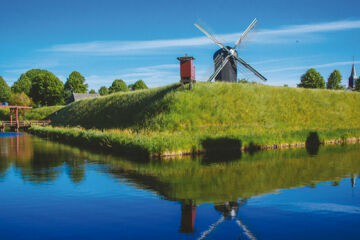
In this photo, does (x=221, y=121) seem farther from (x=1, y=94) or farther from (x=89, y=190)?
(x=1, y=94)

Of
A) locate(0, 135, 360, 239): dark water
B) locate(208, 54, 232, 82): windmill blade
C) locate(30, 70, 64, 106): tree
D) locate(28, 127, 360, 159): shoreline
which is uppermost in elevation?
locate(30, 70, 64, 106): tree

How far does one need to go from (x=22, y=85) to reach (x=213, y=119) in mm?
Result: 83780

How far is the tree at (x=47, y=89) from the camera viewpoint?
77625mm

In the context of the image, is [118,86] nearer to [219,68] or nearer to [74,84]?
[74,84]

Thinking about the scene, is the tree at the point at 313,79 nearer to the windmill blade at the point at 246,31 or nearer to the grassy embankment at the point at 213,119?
the grassy embankment at the point at 213,119

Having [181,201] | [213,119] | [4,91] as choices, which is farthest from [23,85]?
[181,201]

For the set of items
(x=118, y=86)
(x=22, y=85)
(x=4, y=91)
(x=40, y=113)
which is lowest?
(x=40, y=113)

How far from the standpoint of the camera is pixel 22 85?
9425 centimetres

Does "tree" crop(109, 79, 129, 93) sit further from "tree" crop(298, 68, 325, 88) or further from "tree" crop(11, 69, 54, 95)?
"tree" crop(298, 68, 325, 88)

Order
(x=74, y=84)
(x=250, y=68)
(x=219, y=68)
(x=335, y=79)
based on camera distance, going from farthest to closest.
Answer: (x=74, y=84) → (x=335, y=79) → (x=250, y=68) → (x=219, y=68)

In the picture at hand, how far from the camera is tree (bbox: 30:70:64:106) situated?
255 ft

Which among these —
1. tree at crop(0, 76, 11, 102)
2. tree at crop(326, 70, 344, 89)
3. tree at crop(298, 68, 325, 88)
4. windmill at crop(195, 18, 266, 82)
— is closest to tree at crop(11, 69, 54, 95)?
tree at crop(0, 76, 11, 102)

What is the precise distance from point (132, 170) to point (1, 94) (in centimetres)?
9272

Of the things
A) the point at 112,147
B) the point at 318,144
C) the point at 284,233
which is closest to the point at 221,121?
the point at 318,144
